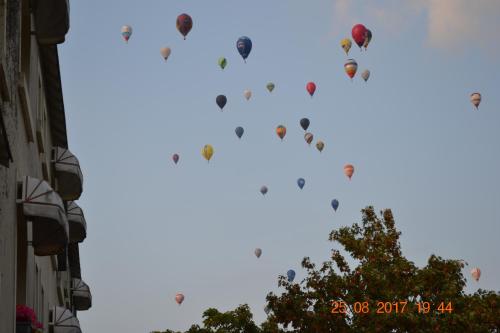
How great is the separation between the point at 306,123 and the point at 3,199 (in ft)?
242

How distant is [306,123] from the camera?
88250mm

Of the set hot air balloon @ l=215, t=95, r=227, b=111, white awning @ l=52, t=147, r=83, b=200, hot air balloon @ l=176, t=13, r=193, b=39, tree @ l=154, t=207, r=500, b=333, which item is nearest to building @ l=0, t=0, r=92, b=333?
white awning @ l=52, t=147, r=83, b=200

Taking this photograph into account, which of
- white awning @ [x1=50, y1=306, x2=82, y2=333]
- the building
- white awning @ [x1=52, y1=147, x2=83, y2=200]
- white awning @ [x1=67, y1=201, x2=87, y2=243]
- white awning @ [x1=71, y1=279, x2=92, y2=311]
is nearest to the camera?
the building

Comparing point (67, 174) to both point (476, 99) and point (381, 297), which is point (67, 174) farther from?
point (476, 99)

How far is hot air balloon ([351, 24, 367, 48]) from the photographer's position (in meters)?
75.2

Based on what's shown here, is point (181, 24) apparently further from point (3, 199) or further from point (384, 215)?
point (3, 199)

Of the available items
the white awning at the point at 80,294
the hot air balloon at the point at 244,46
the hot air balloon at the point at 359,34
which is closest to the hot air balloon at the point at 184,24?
the hot air balloon at the point at 244,46

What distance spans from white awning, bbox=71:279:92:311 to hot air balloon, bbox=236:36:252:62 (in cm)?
3804

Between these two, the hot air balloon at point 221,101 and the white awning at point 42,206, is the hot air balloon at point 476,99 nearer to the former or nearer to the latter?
the hot air balloon at point 221,101

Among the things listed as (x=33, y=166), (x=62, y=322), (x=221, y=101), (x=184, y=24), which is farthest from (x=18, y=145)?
(x=221, y=101)

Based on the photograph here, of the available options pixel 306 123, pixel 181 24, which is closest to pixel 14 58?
pixel 181 24

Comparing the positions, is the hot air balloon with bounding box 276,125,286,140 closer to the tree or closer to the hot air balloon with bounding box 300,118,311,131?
the hot air balloon with bounding box 300,118,311,131

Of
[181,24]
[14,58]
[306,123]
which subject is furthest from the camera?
[306,123]

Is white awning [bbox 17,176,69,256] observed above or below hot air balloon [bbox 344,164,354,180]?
below
